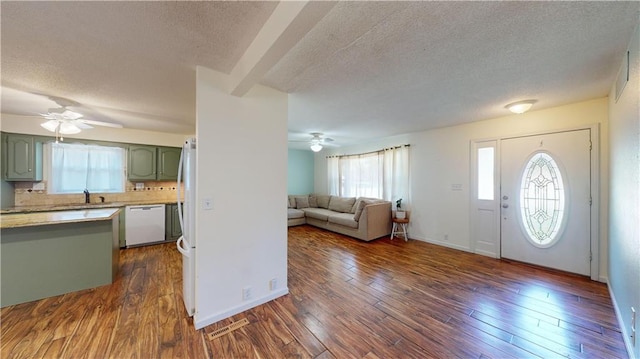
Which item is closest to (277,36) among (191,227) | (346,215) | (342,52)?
(342,52)

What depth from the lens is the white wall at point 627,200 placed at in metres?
1.54

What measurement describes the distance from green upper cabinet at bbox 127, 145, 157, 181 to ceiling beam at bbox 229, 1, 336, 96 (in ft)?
13.1

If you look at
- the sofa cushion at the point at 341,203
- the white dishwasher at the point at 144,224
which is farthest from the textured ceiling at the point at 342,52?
the sofa cushion at the point at 341,203

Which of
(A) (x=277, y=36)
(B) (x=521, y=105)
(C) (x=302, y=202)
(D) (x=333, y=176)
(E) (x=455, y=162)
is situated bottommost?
(C) (x=302, y=202)

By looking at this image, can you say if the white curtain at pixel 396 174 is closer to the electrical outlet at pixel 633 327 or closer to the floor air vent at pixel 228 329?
the electrical outlet at pixel 633 327

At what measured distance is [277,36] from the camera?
4.43 ft

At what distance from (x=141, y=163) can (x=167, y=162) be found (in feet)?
1.49

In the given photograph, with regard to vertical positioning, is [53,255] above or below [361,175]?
below

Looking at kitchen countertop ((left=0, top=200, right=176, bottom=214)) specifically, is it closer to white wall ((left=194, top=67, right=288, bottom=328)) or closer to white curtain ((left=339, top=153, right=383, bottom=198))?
white wall ((left=194, top=67, right=288, bottom=328))

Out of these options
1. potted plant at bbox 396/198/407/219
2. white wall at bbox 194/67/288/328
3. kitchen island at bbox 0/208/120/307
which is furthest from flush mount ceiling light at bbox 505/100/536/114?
kitchen island at bbox 0/208/120/307

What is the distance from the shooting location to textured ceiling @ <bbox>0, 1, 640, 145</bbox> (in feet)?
4.53

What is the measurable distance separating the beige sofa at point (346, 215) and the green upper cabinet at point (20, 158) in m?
4.89

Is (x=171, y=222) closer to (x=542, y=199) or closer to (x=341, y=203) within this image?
(x=341, y=203)

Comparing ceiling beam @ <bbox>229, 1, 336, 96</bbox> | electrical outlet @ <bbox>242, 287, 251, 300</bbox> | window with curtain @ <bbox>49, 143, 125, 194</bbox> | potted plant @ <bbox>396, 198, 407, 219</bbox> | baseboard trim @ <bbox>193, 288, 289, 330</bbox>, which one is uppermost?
ceiling beam @ <bbox>229, 1, 336, 96</bbox>
